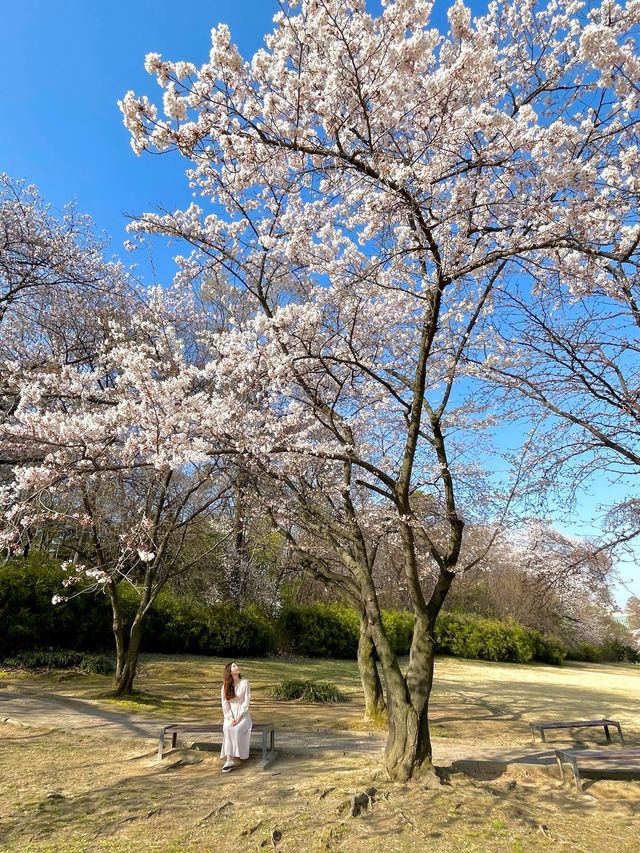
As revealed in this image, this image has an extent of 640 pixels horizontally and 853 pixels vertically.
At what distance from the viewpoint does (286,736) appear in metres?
6.82

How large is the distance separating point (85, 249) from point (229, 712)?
7807mm

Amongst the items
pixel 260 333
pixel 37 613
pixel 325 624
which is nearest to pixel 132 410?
pixel 260 333

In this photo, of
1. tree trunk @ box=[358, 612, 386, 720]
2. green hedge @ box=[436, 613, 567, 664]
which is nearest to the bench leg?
tree trunk @ box=[358, 612, 386, 720]

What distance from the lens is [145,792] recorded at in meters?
4.39

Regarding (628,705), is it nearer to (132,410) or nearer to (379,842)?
(379,842)

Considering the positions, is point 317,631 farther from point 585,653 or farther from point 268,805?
point 585,653

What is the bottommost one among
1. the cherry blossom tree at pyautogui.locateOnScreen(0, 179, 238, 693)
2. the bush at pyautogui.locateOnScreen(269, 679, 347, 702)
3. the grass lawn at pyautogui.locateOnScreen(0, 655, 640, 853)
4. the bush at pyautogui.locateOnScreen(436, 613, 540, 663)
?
the grass lawn at pyautogui.locateOnScreen(0, 655, 640, 853)

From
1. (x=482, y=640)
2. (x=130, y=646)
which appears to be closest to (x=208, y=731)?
(x=130, y=646)

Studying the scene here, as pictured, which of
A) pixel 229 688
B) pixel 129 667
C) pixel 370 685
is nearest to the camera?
pixel 229 688

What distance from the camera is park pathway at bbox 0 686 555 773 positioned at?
228 inches

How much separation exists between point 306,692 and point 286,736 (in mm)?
3576

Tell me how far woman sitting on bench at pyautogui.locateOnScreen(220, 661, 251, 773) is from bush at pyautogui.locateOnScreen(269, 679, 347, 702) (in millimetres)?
4925

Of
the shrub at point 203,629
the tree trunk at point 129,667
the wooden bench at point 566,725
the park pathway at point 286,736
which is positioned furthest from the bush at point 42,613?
the wooden bench at point 566,725

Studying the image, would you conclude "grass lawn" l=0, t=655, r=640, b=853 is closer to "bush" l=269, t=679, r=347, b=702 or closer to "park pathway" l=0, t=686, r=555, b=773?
"park pathway" l=0, t=686, r=555, b=773
